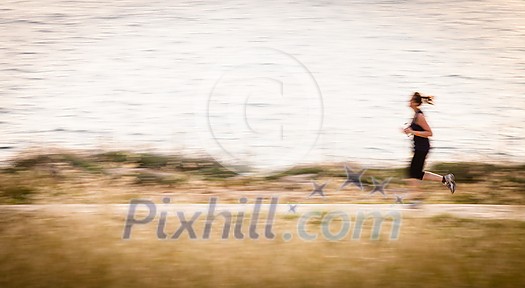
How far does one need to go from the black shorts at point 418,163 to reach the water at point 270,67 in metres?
0.32

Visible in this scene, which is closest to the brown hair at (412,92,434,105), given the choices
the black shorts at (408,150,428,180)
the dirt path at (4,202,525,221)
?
the black shorts at (408,150,428,180)

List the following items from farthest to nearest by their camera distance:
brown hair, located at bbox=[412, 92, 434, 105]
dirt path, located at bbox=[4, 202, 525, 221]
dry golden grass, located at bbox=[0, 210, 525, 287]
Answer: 1. brown hair, located at bbox=[412, 92, 434, 105]
2. dirt path, located at bbox=[4, 202, 525, 221]
3. dry golden grass, located at bbox=[0, 210, 525, 287]

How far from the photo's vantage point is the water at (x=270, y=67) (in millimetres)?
6539

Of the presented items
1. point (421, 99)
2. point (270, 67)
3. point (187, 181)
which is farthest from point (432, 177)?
point (187, 181)

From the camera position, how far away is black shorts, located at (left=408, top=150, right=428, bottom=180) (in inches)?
241

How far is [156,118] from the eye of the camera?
658 centimetres

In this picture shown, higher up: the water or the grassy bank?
the water

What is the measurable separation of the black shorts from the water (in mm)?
319

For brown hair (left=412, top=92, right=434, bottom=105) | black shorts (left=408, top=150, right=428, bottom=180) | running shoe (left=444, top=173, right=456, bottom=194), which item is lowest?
running shoe (left=444, top=173, right=456, bottom=194)

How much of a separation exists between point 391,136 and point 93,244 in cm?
279

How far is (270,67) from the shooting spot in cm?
675

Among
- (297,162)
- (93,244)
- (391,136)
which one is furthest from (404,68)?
(93,244)

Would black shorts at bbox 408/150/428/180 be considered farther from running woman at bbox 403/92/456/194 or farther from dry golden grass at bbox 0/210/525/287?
dry golden grass at bbox 0/210/525/287

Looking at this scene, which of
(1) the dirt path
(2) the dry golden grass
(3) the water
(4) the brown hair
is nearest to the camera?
(2) the dry golden grass
